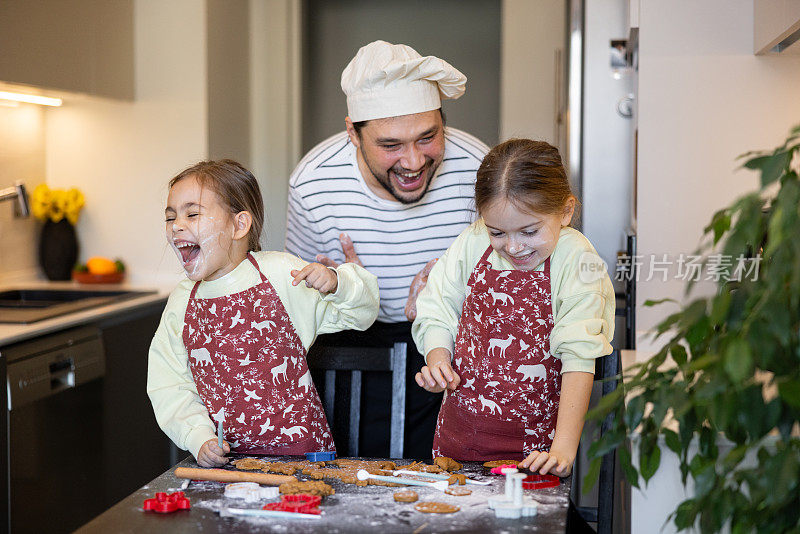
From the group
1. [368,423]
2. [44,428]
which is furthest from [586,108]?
[44,428]

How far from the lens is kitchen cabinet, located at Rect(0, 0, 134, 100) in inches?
101

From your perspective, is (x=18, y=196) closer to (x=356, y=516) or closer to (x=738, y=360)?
(x=356, y=516)

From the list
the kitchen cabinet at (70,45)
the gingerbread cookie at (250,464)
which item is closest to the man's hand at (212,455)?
the gingerbread cookie at (250,464)

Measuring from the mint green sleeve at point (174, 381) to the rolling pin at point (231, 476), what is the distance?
0.64 feet

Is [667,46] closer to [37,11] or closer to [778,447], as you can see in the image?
[778,447]

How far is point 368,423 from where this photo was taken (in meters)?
2.02

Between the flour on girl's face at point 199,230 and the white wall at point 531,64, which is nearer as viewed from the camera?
the flour on girl's face at point 199,230

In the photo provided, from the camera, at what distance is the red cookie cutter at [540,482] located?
46.8 inches

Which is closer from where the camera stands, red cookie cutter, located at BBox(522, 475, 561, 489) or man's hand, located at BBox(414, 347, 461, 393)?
red cookie cutter, located at BBox(522, 475, 561, 489)

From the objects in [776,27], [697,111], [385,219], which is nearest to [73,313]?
[385,219]

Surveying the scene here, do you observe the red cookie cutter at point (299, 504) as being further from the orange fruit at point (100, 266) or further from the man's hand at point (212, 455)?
the orange fruit at point (100, 266)

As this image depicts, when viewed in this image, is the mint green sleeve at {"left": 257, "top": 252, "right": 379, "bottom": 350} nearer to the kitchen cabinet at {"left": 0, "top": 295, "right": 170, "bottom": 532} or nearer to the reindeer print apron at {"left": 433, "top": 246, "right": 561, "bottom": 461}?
the reindeer print apron at {"left": 433, "top": 246, "right": 561, "bottom": 461}

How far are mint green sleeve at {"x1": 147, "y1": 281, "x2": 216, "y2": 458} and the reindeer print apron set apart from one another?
444 mm

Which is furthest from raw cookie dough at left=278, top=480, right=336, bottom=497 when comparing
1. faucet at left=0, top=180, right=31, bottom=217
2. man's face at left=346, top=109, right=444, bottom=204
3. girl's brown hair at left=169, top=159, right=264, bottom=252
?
faucet at left=0, top=180, right=31, bottom=217
